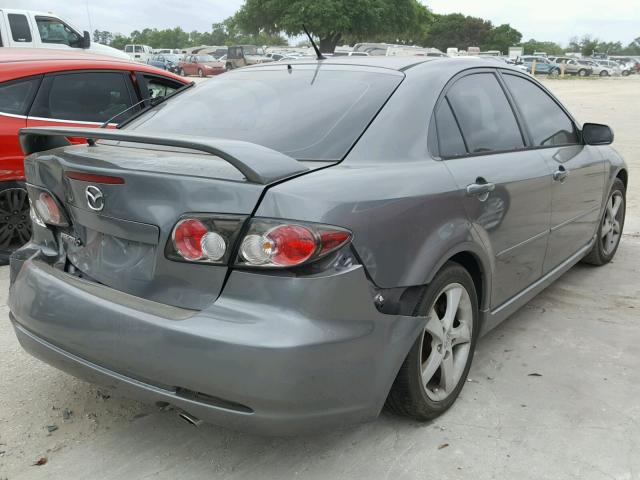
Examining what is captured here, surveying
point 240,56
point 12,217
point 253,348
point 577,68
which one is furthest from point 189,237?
point 577,68

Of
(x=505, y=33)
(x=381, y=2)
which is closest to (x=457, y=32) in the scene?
(x=505, y=33)

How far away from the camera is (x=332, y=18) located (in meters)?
54.6

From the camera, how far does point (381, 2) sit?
57062 millimetres

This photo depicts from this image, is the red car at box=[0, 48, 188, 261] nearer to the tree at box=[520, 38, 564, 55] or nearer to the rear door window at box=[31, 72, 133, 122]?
the rear door window at box=[31, 72, 133, 122]

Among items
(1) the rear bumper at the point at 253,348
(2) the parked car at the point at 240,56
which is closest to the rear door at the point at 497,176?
(1) the rear bumper at the point at 253,348

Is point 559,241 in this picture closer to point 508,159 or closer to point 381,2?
point 508,159

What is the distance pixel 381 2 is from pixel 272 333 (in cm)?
5931

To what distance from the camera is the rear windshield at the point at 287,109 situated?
2.66 m

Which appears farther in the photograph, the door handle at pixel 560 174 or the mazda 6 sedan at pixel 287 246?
the door handle at pixel 560 174

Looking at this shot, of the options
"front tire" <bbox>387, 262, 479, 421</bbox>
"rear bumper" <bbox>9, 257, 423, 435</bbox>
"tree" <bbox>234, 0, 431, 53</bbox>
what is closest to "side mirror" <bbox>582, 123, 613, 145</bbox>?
"front tire" <bbox>387, 262, 479, 421</bbox>

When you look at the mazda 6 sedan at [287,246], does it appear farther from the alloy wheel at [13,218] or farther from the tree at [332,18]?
the tree at [332,18]

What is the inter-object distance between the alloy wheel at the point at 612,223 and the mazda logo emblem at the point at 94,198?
387 cm

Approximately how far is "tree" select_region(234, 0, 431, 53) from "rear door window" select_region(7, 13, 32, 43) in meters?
41.3

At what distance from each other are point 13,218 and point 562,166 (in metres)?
3.98
